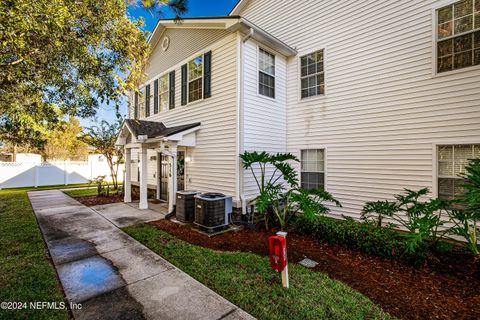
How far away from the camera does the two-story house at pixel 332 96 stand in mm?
5414

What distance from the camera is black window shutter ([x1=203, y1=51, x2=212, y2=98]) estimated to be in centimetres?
775

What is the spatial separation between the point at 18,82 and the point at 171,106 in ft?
17.4

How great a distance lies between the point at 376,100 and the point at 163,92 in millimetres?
8771

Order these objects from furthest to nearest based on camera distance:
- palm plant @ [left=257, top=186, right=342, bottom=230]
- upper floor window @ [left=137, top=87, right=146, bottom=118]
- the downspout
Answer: upper floor window @ [left=137, top=87, right=146, bottom=118] → the downspout → palm plant @ [left=257, top=186, right=342, bottom=230]

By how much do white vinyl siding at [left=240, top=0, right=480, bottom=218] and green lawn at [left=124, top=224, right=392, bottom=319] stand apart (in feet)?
13.1

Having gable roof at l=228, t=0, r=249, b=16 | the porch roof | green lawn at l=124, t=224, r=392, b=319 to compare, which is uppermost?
gable roof at l=228, t=0, r=249, b=16

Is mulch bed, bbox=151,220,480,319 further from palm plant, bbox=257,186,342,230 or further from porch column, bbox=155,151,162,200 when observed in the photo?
porch column, bbox=155,151,162,200

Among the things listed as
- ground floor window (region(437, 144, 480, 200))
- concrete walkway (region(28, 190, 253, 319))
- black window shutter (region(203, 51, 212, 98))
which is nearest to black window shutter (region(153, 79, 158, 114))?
black window shutter (region(203, 51, 212, 98))

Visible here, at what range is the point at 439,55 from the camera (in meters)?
5.52

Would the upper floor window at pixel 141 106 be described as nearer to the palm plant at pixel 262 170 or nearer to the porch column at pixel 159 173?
the porch column at pixel 159 173

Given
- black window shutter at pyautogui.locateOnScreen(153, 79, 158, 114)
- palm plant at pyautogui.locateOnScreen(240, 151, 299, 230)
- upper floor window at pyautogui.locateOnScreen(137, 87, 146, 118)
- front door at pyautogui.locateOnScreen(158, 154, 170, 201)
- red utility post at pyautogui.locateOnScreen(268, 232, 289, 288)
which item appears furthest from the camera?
upper floor window at pyautogui.locateOnScreen(137, 87, 146, 118)

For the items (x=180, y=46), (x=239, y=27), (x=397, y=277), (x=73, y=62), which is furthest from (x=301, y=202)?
(x=180, y=46)

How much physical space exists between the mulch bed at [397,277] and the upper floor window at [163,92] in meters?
6.98

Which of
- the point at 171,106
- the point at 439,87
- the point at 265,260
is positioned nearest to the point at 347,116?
the point at 439,87
